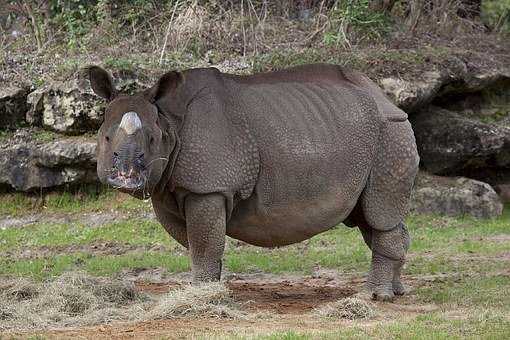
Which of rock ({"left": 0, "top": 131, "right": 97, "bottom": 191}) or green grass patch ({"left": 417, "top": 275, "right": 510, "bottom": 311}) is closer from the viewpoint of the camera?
green grass patch ({"left": 417, "top": 275, "right": 510, "bottom": 311})

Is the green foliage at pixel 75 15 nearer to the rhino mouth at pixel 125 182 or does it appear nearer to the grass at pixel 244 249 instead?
the grass at pixel 244 249

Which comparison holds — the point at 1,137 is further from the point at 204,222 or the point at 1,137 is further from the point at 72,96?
the point at 204,222

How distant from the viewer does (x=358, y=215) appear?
1080 centimetres

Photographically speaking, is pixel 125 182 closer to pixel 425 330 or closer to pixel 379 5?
pixel 425 330

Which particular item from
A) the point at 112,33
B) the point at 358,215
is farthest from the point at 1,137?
the point at 358,215

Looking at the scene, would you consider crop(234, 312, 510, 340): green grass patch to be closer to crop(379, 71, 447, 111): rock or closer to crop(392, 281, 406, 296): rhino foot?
crop(392, 281, 406, 296): rhino foot

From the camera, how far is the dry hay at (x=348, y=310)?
9094mm

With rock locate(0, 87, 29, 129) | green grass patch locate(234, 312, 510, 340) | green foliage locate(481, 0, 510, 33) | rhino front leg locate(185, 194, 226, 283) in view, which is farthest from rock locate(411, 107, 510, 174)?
green grass patch locate(234, 312, 510, 340)

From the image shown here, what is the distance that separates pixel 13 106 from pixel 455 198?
6.87m

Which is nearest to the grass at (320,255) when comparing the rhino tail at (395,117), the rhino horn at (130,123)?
the rhino tail at (395,117)

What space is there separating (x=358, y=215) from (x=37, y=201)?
23.0 feet

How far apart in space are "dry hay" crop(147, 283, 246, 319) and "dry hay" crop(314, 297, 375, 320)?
0.71 meters

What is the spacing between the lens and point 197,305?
892 cm

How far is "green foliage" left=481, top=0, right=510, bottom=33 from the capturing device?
68.9 feet
